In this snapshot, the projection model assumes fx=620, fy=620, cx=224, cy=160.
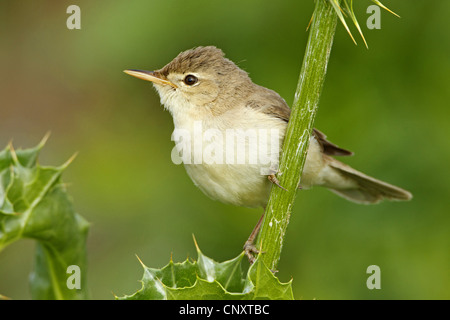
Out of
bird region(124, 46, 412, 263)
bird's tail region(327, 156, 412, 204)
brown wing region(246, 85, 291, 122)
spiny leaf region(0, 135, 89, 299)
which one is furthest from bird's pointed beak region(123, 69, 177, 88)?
bird's tail region(327, 156, 412, 204)

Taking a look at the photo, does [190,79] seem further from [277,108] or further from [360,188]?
[360,188]

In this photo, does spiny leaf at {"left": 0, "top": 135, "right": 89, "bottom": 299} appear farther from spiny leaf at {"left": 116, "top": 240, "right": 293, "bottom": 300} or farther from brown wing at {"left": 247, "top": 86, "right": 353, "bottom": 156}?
brown wing at {"left": 247, "top": 86, "right": 353, "bottom": 156}

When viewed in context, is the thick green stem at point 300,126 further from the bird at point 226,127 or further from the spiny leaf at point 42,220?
the spiny leaf at point 42,220

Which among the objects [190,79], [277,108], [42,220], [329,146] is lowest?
[42,220]

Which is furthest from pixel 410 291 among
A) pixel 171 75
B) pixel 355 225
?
pixel 171 75

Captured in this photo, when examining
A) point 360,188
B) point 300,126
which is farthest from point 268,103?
point 300,126

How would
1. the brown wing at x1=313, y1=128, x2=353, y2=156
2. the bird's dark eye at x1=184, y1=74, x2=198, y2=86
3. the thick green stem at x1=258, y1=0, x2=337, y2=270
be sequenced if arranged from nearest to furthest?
the thick green stem at x1=258, y1=0, x2=337, y2=270
the bird's dark eye at x1=184, y1=74, x2=198, y2=86
the brown wing at x1=313, y1=128, x2=353, y2=156
